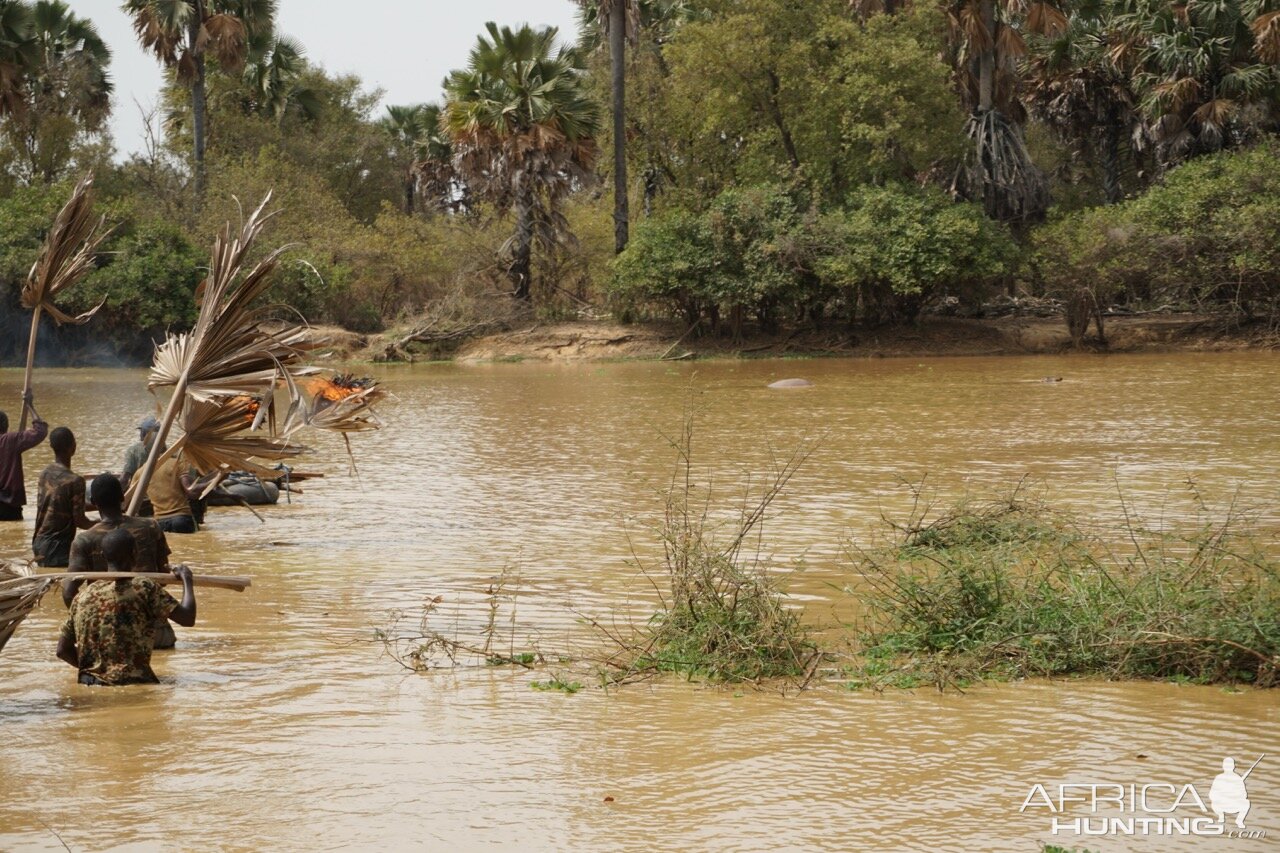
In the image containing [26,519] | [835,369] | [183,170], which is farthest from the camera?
[183,170]

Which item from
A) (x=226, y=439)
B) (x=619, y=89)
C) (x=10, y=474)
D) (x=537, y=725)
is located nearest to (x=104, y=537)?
(x=226, y=439)

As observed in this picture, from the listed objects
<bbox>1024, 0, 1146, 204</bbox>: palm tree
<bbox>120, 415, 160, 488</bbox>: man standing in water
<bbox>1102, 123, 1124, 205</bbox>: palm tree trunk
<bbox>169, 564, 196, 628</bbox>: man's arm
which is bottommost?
<bbox>169, 564, 196, 628</bbox>: man's arm

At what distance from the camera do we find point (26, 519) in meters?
12.6

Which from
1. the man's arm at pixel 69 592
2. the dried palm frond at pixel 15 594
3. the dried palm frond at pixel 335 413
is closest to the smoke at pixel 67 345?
the dried palm frond at pixel 335 413

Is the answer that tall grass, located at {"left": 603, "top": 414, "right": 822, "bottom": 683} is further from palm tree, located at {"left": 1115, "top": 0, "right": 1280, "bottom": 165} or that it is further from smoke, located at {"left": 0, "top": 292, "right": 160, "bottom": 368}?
smoke, located at {"left": 0, "top": 292, "right": 160, "bottom": 368}

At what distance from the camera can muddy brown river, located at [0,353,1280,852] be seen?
501cm

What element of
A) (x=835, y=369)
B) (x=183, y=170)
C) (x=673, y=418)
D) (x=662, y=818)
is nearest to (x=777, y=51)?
(x=835, y=369)

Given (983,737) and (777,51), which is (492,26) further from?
(983,737)

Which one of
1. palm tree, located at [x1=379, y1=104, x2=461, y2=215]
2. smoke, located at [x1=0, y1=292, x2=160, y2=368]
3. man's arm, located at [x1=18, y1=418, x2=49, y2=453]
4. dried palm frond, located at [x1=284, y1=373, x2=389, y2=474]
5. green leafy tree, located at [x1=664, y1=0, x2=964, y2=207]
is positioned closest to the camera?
dried palm frond, located at [x1=284, y1=373, x2=389, y2=474]

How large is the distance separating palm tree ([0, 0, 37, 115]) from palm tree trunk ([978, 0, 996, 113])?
85.3ft

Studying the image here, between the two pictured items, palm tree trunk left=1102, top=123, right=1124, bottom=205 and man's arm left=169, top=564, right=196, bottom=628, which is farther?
palm tree trunk left=1102, top=123, right=1124, bottom=205

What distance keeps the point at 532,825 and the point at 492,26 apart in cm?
3544

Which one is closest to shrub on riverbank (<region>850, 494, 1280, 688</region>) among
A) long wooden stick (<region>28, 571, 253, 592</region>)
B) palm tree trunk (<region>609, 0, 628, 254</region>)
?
Result: long wooden stick (<region>28, 571, 253, 592</region>)

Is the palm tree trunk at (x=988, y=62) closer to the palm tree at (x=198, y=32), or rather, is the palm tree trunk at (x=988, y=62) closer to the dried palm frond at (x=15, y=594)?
the palm tree at (x=198, y=32)
